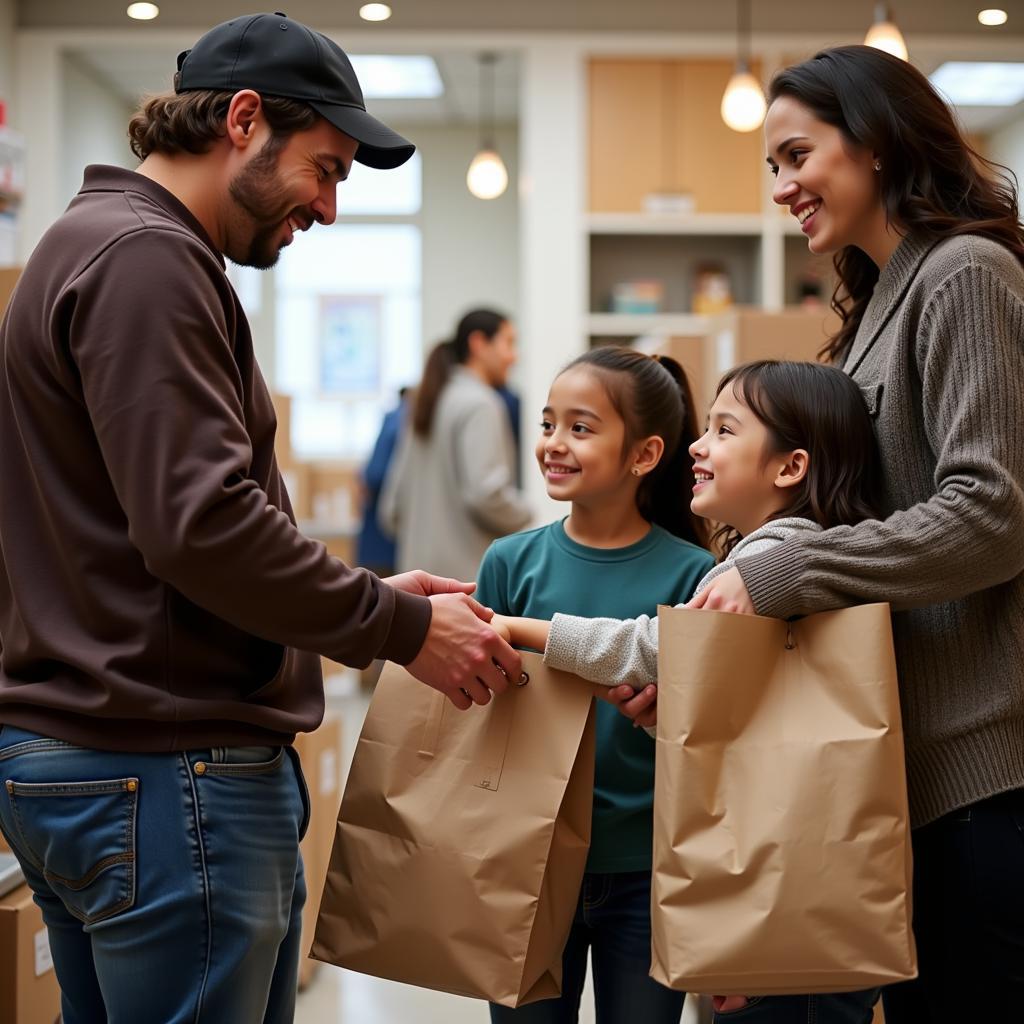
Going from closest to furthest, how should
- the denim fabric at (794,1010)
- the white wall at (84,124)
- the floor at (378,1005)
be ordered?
the denim fabric at (794,1010) < the floor at (378,1005) < the white wall at (84,124)

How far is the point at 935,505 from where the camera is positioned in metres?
1.19

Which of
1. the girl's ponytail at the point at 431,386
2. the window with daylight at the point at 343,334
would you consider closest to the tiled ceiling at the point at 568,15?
the girl's ponytail at the point at 431,386

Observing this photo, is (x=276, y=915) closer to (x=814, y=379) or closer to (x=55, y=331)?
(x=55, y=331)

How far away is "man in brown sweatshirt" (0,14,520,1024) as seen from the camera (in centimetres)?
115

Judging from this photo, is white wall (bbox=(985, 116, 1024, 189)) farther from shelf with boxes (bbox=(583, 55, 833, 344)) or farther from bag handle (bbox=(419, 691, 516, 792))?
bag handle (bbox=(419, 691, 516, 792))

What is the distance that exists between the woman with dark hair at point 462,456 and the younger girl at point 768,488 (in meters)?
3.10

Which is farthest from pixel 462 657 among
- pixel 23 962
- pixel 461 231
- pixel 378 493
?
pixel 461 231

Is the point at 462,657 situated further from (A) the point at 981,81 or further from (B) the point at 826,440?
(A) the point at 981,81

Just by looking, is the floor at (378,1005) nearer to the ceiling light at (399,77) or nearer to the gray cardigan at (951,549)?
the gray cardigan at (951,549)

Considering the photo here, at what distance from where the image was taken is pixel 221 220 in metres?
1.36

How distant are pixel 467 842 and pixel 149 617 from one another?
42 centimetres

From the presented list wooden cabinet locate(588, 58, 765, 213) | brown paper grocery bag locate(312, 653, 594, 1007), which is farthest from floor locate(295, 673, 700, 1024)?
wooden cabinet locate(588, 58, 765, 213)

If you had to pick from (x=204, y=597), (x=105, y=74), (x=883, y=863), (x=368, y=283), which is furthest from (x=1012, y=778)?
(x=368, y=283)

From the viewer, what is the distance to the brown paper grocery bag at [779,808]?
1148 mm
